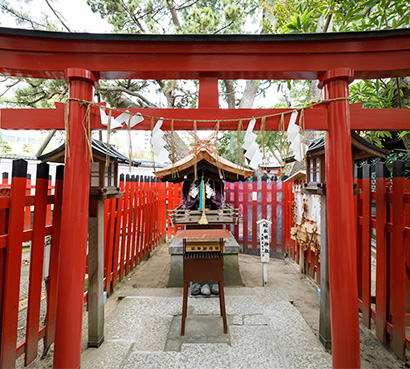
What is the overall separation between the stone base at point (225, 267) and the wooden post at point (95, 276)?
203 centimetres

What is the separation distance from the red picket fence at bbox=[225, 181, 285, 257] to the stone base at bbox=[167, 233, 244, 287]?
97.7 inches

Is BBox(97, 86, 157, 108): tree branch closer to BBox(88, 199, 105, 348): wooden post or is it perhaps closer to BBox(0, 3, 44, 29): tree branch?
BBox(0, 3, 44, 29): tree branch

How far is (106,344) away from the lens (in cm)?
291

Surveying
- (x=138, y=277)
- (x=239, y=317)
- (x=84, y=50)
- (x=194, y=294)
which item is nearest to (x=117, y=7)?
(x=84, y=50)

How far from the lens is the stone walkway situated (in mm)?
2590

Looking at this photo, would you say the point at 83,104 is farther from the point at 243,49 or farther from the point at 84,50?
the point at 243,49

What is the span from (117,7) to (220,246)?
911 centimetres

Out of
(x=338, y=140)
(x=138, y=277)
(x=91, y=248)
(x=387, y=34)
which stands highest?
(x=387, y=34)

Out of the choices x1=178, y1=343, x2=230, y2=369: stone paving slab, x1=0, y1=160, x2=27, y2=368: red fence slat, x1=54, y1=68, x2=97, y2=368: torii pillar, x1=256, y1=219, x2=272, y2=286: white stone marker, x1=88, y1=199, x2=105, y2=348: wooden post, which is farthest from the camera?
x1=256, y1=219, x2=272, y2=286: white stone marker

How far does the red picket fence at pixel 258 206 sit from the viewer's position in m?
7.31

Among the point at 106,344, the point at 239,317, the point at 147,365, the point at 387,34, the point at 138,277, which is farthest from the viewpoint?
the point at 138,277

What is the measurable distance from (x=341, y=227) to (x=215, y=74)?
2.02 m

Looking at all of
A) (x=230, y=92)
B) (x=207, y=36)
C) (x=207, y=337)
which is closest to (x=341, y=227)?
(x=207, y=337)

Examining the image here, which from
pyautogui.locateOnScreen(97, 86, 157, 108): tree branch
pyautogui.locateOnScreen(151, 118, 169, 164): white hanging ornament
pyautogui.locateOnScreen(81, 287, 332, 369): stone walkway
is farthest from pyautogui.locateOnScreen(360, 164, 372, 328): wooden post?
pyautogui.locateOnScreen(97, 86, 157, 108): tree branch
